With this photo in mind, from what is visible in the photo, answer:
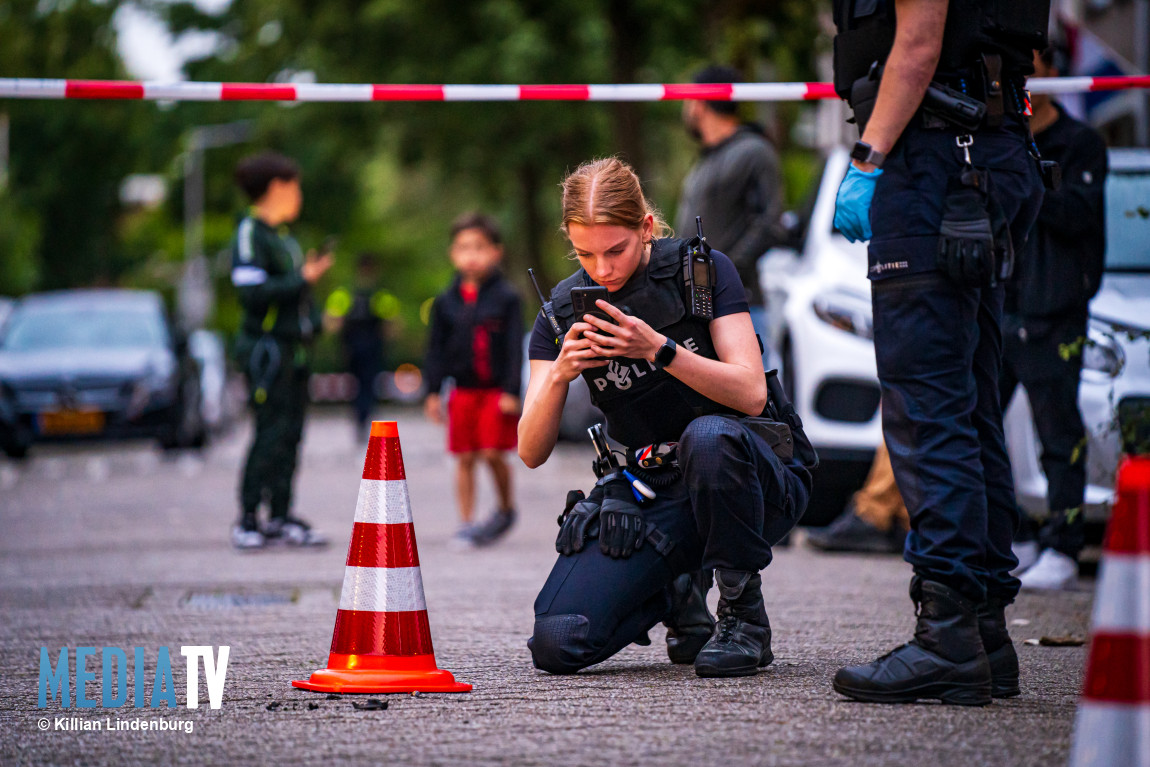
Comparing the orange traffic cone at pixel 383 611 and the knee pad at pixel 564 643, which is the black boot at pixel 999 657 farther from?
the orange traffic cone at pixel 383 611

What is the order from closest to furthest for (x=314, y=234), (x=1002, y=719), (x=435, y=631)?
(x=1002, y=719), (x=435, y=631), (x=314, y=234)

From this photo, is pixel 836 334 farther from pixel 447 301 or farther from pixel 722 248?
pixel 447 301

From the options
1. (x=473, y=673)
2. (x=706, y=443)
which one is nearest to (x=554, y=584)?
(x=473, y=673)

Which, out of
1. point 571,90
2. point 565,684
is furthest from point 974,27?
point 571,90

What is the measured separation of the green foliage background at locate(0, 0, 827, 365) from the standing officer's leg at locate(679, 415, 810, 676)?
12765 mm

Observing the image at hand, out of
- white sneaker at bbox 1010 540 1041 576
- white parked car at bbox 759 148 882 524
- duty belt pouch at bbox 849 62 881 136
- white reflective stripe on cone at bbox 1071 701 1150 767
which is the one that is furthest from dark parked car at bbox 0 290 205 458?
white reflective stripe on cone at bbox 1071 701 1150 767

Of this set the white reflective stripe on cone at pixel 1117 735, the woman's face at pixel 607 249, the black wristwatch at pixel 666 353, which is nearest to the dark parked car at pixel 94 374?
the woman's face at pixel 607 249

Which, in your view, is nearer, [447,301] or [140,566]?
[140,566]

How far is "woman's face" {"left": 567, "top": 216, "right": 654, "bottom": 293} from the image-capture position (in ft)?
14.5

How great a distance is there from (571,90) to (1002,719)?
3.41 metres

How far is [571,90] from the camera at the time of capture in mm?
6367

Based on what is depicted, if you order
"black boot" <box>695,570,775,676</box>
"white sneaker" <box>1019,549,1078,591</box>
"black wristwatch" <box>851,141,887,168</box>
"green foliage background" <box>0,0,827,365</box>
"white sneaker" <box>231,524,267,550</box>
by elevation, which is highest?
"green foliage background" <box>0,0,827,365</box>

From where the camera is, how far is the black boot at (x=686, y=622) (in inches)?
186

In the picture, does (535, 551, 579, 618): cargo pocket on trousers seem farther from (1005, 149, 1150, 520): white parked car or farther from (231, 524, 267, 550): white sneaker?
(231, 524, 267, 550): white sneaker
